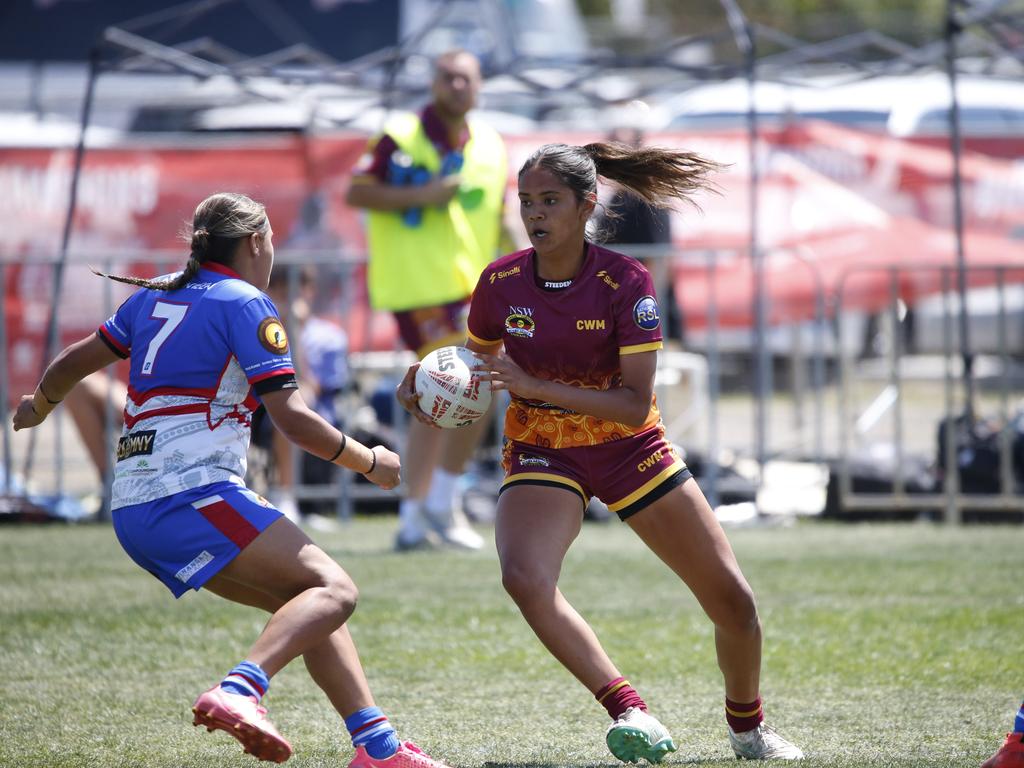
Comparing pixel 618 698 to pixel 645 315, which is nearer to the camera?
pixel 618 698

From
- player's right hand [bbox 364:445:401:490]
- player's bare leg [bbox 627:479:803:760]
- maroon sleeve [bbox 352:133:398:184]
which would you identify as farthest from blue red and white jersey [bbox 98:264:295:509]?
maroon sleeve [bbox 352:133:398:184]

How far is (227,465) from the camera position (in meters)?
4.16

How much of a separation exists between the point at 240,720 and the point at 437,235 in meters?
5.06

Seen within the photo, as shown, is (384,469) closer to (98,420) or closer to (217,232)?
(217,232)

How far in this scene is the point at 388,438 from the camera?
10.2 m

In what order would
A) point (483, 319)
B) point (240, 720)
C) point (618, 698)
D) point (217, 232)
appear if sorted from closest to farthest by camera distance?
point (240, 720) → point (217, 232) → point (618, 698) → point (483, 319)

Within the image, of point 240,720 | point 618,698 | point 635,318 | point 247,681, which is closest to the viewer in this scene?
point 240,720

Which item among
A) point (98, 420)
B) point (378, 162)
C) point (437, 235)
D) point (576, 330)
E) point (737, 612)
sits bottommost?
point (737, 612)

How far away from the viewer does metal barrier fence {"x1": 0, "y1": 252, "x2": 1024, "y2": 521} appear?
965 centimetres

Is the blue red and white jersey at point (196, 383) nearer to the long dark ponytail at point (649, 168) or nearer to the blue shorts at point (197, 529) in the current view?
the blue shorts at point (197, 529)

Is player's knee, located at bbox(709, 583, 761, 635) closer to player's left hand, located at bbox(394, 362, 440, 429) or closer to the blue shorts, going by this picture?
player's left hand, located at bbox(394, 362, 440, 429)

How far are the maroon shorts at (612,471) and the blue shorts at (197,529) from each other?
0.87 meters

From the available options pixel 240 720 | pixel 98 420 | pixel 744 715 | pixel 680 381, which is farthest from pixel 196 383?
pixel 680 381

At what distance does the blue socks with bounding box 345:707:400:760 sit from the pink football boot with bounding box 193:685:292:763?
1.38 ft
